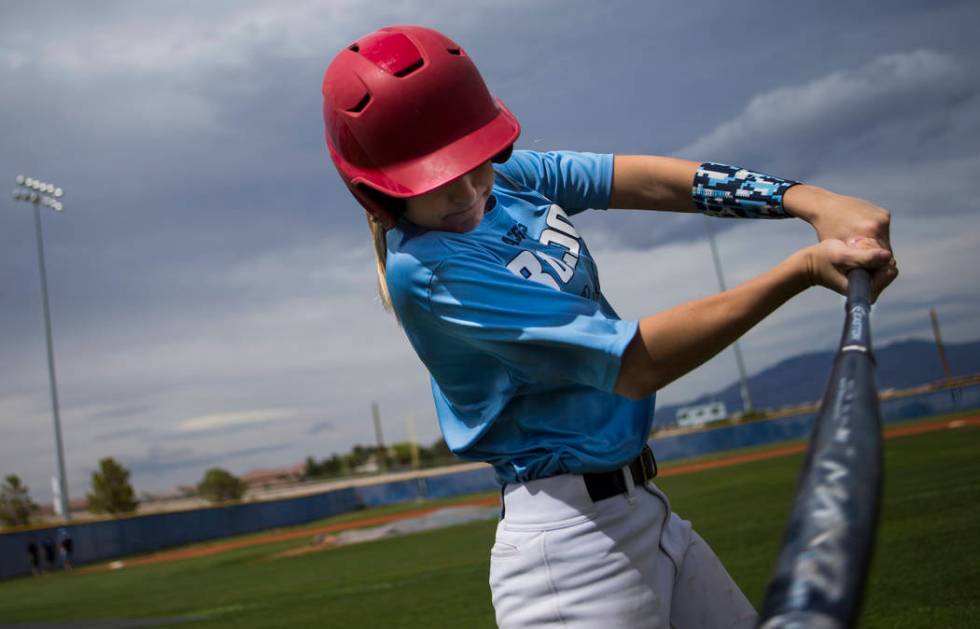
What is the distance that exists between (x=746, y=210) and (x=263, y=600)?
35.4 ft

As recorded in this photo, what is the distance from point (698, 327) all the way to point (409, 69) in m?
0.88

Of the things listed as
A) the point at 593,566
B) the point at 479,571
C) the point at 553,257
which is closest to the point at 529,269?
the point at 553,257

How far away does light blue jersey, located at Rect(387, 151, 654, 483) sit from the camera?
1976 mm

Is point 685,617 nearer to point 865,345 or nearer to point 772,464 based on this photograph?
point 865,345

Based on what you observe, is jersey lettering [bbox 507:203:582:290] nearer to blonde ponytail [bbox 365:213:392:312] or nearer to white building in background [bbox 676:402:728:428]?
blonde ponytail [bbox 365:213:392:312]

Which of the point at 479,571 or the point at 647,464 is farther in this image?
the point at 479,571

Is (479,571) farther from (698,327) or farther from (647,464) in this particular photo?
(698,327)

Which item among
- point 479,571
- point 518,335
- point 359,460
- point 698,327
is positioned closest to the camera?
point 698,327

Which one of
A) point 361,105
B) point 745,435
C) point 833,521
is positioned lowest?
point 745,435

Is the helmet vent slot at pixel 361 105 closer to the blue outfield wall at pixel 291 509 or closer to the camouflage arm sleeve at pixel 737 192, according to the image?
the camouflage arm sleeve at pixel 737 192

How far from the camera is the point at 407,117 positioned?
216cm

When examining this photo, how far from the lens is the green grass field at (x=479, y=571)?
6.46 m

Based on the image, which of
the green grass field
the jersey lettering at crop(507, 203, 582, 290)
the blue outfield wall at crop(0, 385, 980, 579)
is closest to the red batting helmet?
the jersey lettering at crop(507, 203, 582, 290)

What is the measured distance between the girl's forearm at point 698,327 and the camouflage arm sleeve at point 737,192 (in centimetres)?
58
